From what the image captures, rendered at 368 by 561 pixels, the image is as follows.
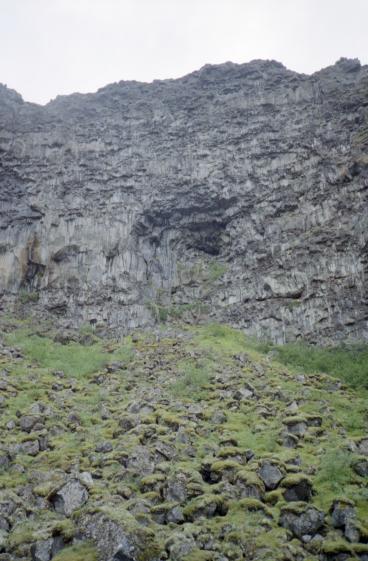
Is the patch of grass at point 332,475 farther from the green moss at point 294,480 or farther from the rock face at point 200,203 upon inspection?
the rock face at point 200,203

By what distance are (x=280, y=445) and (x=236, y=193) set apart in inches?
1372

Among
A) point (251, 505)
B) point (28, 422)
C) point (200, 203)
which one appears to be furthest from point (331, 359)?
point (200, 203)

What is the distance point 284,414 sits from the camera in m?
22.7

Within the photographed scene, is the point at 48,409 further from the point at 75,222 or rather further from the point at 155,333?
Answer: the point at 75,222

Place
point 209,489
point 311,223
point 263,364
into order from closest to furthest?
point 209,489 → point 263,364 → point 311,223

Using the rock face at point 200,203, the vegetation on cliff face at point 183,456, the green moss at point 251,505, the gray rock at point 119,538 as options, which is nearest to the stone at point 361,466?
the vegetation on cliff face at point 183,456

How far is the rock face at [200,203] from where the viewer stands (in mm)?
41406

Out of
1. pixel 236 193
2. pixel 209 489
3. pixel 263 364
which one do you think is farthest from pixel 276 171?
pixel 209 489

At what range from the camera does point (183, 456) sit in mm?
18438

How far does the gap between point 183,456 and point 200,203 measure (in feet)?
118

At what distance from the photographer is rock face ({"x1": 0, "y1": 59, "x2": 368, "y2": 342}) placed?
41406mm

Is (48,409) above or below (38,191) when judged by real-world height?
below

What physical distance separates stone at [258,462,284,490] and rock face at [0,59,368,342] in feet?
72.5

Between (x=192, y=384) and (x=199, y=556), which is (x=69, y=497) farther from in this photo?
(x=192, y=384)
